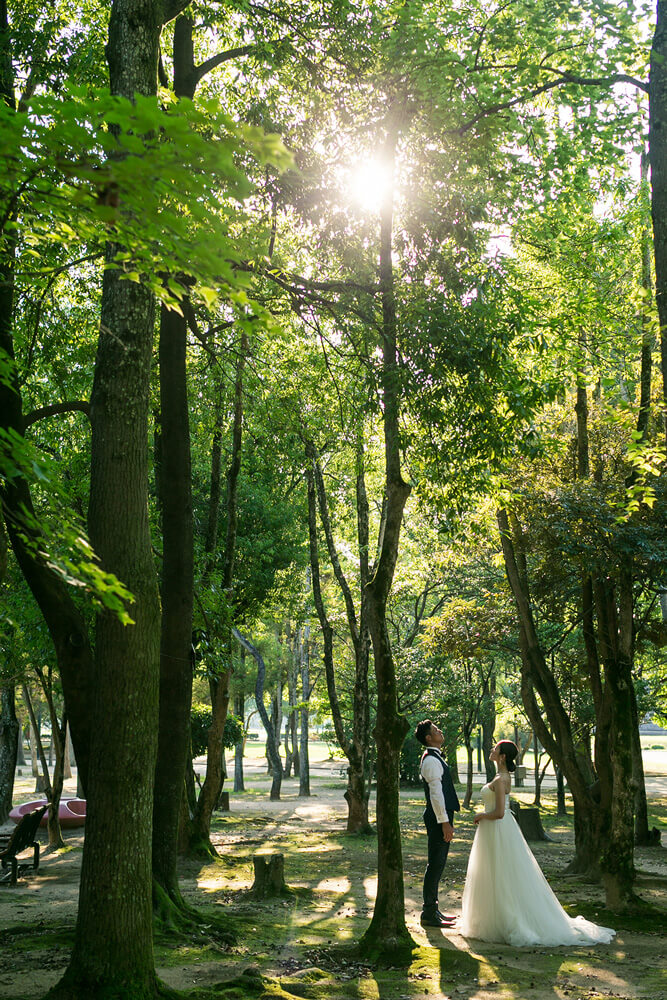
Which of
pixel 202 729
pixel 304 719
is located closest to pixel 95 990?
pixel 202 729

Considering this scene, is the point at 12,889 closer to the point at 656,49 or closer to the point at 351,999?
the point at 351,999

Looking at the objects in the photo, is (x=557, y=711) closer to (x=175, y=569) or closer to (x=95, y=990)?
(x=175, y=569)

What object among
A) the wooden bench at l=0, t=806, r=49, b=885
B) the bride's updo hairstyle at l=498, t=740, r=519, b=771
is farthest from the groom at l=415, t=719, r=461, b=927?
the wooden bench at l=0, t=806, r=49, b=885

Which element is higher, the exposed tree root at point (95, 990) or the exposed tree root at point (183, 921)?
the exposed tree root at point (95, 990)

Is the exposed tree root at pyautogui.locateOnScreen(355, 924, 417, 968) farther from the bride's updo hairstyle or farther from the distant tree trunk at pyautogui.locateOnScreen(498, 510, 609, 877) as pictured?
the distant tree trunk at pyautogui.locateOnScreen(498, 510, 609, 877)

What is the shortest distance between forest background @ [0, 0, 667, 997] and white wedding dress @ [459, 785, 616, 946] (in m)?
1.42

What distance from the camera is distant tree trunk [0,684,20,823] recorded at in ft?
69.4

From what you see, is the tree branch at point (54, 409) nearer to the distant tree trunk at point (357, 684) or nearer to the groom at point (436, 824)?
the groom at point (436, 824)

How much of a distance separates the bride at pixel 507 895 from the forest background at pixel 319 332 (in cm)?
139

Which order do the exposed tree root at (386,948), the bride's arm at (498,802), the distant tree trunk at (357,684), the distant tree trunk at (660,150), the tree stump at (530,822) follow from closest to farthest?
the distant tree trunk at (660,150)
the exposed tree root at (386,948)
the bride's arm at (498,802)
the distant tree trunk at (357,684)
the tree stump at (530,822)

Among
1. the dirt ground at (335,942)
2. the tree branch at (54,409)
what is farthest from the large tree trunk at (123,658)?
the tree branch at (54,409)

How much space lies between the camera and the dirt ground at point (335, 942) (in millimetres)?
6656

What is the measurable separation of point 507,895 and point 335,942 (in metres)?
1.80

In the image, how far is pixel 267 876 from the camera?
10.8 meters
